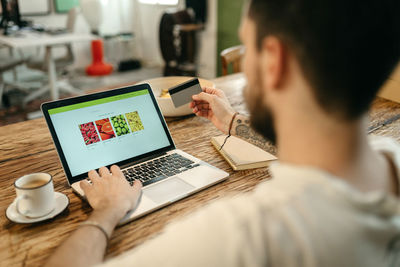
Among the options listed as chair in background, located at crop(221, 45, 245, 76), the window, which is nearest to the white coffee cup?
chair in background, located at crop(221, 45, 245, 76)

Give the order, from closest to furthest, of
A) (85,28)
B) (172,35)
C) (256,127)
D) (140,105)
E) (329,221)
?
(329,221), (256,127), (140,105), (172,35), (85,28)

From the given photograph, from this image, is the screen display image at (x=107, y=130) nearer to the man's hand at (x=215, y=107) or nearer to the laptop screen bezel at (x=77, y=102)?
the laptop screen bezel at (x=77, y=102)

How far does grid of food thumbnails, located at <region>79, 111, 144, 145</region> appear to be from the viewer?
3.33 feet

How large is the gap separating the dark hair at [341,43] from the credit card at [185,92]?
Answer: 73cm

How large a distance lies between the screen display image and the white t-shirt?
1.82 ft

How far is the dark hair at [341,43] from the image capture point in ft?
1.52

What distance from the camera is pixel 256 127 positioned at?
2.13ft

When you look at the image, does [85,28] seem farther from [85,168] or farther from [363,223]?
[363,223]

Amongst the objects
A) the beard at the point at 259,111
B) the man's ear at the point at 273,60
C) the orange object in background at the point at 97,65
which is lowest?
the orange object in background at the point at 97,65

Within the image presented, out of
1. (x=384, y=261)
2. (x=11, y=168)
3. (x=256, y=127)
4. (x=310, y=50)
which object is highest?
(x=310, y=50)

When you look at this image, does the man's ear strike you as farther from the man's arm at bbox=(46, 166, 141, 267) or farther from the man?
the man's arm at bbox=(46, 166, 141, 267)

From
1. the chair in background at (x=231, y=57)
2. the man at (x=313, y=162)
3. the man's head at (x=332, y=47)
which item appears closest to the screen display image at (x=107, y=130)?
the man at (x=313, y=162)

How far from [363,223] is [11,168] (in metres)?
1.01

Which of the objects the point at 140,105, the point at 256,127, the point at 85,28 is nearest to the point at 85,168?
the point at 140,105
